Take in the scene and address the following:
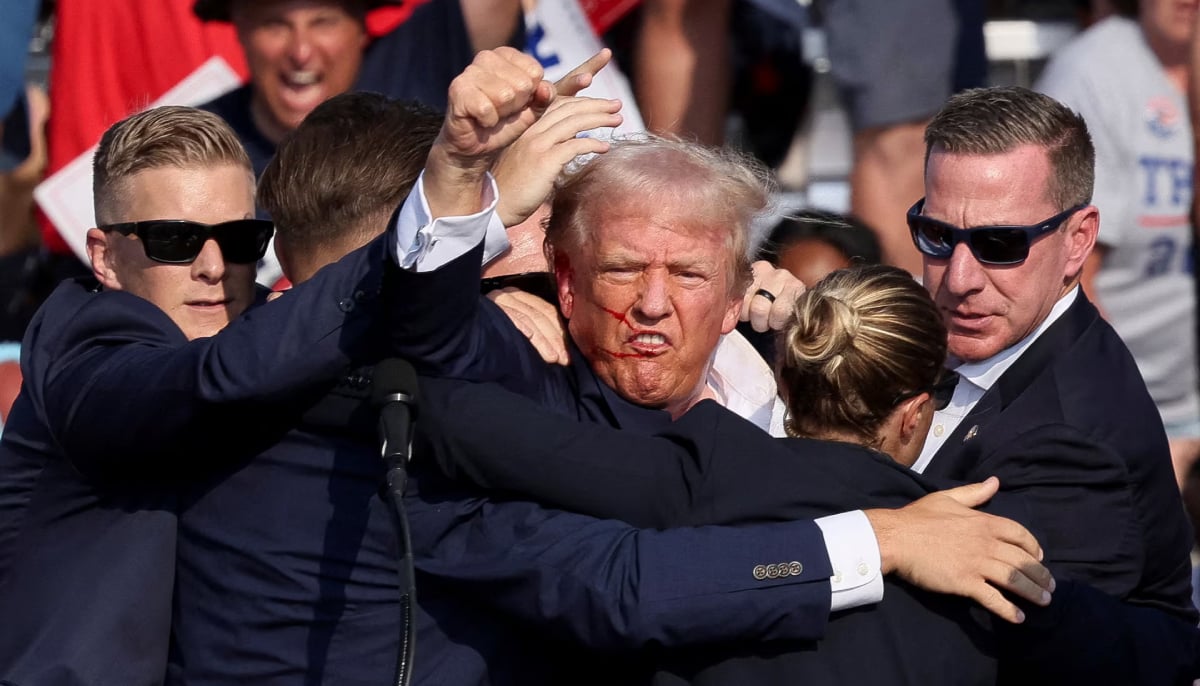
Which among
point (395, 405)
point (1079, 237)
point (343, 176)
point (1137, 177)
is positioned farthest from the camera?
point (1137, 177)

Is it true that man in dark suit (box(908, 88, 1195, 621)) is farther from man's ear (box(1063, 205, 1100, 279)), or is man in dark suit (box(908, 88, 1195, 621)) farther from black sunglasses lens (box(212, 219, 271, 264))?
black sunglasses lens (box(212, 219, 271, 264))

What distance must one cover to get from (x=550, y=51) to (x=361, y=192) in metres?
2.76

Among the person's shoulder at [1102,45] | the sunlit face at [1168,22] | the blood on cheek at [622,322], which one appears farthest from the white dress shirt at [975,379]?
the sunlit face at [1168,22]

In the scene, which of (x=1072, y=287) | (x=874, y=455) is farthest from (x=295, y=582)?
(x=1072, y=287)

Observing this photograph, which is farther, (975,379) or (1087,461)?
(975,379)

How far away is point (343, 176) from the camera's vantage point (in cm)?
296

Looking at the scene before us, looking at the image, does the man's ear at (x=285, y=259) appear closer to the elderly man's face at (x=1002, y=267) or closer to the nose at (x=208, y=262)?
the nose at (x=208, y=262)

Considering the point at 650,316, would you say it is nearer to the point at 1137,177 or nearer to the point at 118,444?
the point at 118,444

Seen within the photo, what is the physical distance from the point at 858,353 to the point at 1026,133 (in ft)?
3.46

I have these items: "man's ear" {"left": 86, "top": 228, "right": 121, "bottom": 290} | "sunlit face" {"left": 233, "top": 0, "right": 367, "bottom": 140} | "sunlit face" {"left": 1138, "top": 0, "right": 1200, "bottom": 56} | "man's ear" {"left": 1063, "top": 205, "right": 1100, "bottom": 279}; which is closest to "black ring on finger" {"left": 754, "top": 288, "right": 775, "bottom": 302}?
"man's ear" {"left": 1063, "top": 205, "right": 1100, "bottom": 279}

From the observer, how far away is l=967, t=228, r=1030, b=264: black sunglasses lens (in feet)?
11.8

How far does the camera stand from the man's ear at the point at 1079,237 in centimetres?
367

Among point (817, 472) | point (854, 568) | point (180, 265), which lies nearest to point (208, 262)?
point (180, 265)

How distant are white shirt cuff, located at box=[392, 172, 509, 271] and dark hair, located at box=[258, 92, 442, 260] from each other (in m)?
0.32
